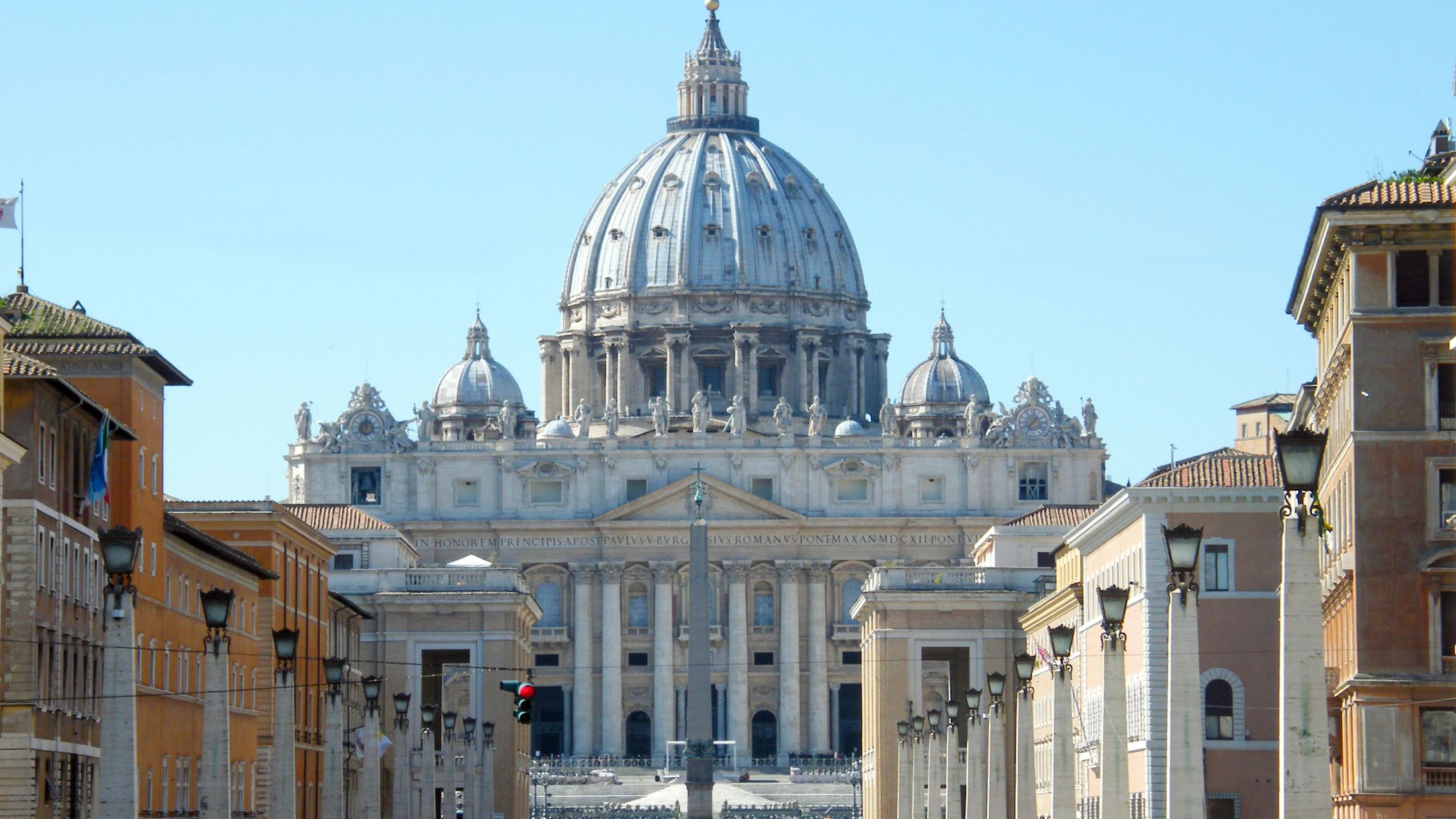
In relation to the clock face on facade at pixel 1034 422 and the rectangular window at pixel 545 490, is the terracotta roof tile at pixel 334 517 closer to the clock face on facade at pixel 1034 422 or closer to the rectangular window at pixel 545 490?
the rectangular window at pixel 545 490

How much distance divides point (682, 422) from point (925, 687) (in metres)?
40.8

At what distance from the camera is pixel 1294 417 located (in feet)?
238

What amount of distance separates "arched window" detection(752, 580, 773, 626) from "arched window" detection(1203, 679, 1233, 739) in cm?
10278

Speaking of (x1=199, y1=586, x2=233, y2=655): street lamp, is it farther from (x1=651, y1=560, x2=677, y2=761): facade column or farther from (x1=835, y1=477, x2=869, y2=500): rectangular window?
(x1=835, y1=477, x2=869, y2=500): rectangular window

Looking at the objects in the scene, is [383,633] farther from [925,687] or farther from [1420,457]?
[1420,457]

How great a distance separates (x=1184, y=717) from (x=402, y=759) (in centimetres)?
5233

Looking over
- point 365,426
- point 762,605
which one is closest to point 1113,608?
point 762,605

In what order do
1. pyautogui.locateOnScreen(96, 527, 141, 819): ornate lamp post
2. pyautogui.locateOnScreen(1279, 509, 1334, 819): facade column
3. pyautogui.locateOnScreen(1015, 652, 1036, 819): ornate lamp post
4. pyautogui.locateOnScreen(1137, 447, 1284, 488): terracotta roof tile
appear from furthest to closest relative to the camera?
pyautogui.locateOnScreen(1137, 447, 1284, 488): terracotta roof tile → pyautogui.locateOnScreen(1015, 652, 1036, 819): ornate lamp post → pyautogui.locateOnScreen(96, 527, 141, 819): ornate lamp post → pyautogui.locateOnScreen(1279, 509, 1334, 819): facade column

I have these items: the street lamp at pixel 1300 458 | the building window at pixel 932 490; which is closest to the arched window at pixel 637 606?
the building window at pixel 932 490

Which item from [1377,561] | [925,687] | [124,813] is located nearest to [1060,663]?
[1377,561]

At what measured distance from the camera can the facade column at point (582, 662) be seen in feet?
563

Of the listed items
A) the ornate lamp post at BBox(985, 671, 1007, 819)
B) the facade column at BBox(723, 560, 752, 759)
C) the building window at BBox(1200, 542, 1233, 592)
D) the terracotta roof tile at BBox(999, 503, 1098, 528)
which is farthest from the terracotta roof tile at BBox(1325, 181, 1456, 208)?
the facade column at BBox(723, 560, 752, 759)

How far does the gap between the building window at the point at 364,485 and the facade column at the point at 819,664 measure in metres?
23.2

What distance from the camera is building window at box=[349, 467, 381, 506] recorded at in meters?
177
